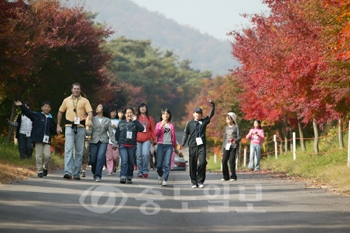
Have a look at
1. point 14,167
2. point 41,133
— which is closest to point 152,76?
point 14,167

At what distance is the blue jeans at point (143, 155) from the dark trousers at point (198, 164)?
267cm

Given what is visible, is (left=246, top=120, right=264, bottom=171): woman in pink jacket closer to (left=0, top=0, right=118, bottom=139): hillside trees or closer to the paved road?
(left=0, top=0, right=118, bottom=139): hillside trees

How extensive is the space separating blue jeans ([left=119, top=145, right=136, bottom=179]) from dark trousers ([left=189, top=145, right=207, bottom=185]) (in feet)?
5.10

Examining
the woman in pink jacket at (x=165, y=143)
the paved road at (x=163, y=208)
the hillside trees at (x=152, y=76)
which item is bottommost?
the paved road at (x=163, y=208)

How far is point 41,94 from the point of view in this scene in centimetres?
3138

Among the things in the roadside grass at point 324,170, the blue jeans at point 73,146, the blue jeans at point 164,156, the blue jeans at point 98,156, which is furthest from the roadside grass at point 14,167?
the roadside grass at point 324,170

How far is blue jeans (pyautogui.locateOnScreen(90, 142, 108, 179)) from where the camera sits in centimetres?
1856

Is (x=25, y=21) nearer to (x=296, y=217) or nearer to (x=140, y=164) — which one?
(x=140, y=164)

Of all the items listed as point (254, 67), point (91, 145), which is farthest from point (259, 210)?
point (254, 67)

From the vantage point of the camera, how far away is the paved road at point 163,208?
398 inches

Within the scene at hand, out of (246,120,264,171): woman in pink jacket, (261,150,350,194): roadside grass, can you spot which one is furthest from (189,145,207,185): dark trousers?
(246,120,264,171): woman in pink jacket

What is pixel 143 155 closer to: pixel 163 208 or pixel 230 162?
pixel 230 162

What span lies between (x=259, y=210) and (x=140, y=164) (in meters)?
9.31

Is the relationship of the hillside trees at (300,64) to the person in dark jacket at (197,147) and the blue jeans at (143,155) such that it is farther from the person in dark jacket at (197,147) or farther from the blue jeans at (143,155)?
the blue jeans at (143,155)
